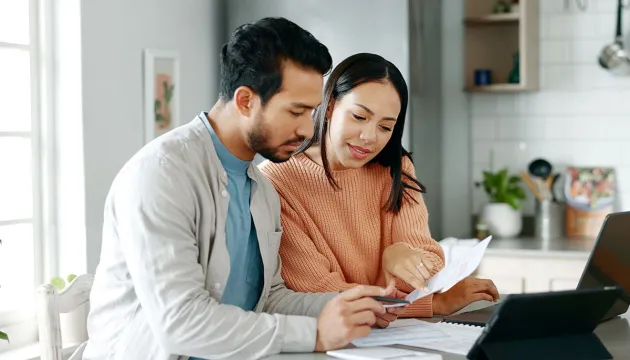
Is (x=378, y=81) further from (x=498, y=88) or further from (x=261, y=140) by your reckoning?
(x=498, y=88)

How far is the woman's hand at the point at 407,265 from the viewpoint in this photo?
2090 millimetres

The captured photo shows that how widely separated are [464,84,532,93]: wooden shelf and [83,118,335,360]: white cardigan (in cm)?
260

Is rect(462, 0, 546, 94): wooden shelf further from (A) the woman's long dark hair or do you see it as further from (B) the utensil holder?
(A) the woman's long dark hair

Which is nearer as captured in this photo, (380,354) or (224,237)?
(380,354)

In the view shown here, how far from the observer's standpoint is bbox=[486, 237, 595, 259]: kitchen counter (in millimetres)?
3951

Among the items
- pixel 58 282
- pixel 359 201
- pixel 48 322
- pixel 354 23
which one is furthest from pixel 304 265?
pixel 354 23

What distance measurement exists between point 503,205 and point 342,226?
2267 millimetres

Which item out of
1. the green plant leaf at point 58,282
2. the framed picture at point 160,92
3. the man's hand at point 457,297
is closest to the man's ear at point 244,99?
the man's hand at point 457,297

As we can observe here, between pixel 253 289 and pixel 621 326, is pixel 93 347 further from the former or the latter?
pixel 621 326

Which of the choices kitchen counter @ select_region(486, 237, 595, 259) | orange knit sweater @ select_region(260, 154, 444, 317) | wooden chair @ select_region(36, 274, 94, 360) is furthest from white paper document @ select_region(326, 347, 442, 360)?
kitchen counter @ select_region(486, 237, 595, 259)

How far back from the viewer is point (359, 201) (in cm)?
237

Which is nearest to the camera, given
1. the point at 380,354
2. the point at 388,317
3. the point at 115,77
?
the point at 380,354

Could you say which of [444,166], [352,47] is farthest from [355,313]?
[444,166]

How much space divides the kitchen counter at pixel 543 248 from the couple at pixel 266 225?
1773mm
